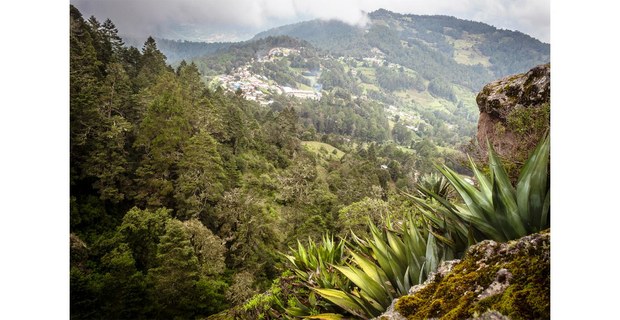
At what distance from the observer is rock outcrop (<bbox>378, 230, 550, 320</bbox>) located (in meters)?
0.91

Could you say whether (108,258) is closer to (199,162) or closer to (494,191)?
(199,162)

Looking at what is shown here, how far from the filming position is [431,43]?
11023 millimetres

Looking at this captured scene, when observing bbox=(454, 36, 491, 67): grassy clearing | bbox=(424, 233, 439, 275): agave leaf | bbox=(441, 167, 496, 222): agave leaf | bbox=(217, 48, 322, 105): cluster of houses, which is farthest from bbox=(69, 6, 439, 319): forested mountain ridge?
bbox=(217, 48, 322, 105): cluster of houses

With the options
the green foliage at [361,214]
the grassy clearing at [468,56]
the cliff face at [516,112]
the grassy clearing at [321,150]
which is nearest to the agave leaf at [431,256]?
the cliff face at [516,112]

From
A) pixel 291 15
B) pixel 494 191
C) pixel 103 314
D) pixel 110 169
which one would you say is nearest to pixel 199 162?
pixel 110 169

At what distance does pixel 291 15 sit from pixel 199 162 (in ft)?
23.3

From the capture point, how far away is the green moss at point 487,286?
903 millimetres

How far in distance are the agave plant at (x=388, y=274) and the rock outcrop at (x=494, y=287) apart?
0.70 feet

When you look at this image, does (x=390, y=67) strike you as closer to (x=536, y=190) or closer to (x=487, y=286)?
(x=536, y=190)

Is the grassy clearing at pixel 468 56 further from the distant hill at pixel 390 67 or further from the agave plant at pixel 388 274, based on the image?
the agave plant at pixel 388 274

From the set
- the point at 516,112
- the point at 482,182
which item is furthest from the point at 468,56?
the point at 482,182

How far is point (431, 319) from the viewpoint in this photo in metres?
1.04

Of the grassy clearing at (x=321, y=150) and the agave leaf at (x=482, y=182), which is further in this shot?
the grassy clearing at (x=321, y=150)

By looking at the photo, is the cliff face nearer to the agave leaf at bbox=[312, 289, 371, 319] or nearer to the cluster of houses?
the agave leaf at bbox=[312, 289, 371, 319]
